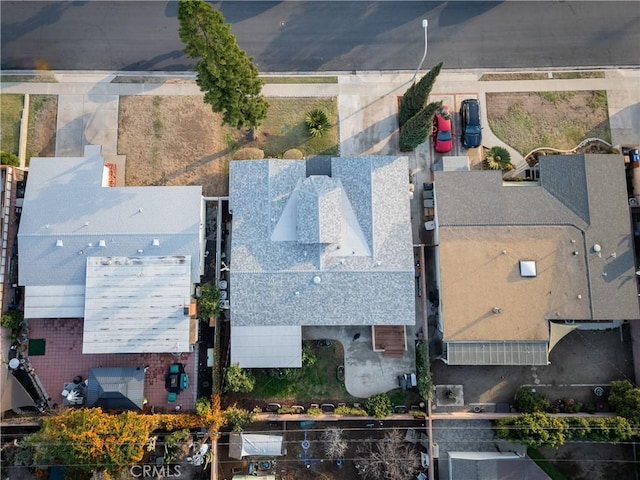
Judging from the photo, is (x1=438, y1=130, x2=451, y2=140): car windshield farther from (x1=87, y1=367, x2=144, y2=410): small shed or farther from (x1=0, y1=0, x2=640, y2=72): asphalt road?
(x1=87, y1=367, x2=144, y2=410): small shed

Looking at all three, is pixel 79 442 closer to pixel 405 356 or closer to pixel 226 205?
pixel 226 205

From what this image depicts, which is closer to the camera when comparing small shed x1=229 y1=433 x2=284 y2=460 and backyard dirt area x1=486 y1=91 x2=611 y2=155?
small shed x1=229 y1=433 x2=284 y2=460

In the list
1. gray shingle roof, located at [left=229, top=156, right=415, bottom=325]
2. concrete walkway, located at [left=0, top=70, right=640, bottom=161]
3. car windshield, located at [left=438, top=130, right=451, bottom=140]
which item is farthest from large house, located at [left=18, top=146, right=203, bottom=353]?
car windshield, located at [left=438, top=130, right=451, bottom=140]

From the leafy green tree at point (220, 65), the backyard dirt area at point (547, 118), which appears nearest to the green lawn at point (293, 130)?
the leafy green tree at point (220, 65)

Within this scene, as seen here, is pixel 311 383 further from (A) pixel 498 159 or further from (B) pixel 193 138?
(A) pixel 498 159

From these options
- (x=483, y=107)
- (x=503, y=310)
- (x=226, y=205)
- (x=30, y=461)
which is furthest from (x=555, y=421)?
(x=30, y=461)

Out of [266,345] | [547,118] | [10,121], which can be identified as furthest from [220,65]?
[547,118]

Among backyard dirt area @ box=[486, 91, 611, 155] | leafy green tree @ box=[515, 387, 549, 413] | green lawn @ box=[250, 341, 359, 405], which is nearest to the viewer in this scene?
leafy green tree @ box=[515, 387, 549, 413]
